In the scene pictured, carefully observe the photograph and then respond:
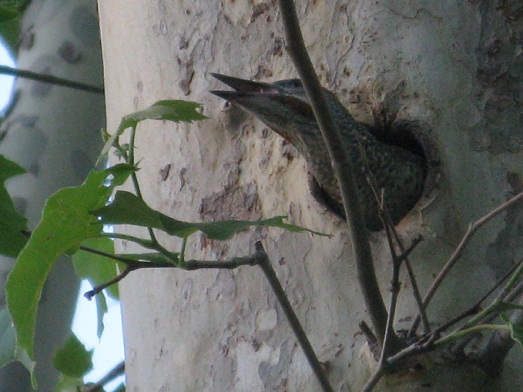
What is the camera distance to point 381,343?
1279mm

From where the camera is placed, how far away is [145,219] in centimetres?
118

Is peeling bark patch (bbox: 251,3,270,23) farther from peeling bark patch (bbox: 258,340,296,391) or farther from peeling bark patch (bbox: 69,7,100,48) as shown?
peeling bark patch (bbox: 69,7,100,48)

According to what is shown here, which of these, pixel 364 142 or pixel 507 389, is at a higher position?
pixel 364 142

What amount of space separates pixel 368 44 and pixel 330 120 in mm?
619

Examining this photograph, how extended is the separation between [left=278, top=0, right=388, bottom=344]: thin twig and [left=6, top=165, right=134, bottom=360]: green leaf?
265 millimetres

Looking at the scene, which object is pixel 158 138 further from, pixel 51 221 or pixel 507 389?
pixel 507 389

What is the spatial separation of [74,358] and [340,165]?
3.01 ft

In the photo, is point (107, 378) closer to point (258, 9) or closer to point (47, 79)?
point (47, 79)

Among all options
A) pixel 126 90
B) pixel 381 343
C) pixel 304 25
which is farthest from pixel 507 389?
pixel 126 90

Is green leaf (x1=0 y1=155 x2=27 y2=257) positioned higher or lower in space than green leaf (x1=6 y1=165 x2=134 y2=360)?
higher

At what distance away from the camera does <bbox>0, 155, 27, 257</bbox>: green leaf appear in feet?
4.24

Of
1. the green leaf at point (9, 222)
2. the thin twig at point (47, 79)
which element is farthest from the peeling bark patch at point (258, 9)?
the thin twig at point (47, 79)

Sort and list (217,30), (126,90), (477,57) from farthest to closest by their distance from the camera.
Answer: (126,90) < (217,30) < (477,57)

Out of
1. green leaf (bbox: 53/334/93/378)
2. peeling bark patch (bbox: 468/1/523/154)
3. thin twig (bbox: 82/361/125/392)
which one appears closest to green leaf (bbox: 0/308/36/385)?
green leaf (bbox: 53/334/93/378)
